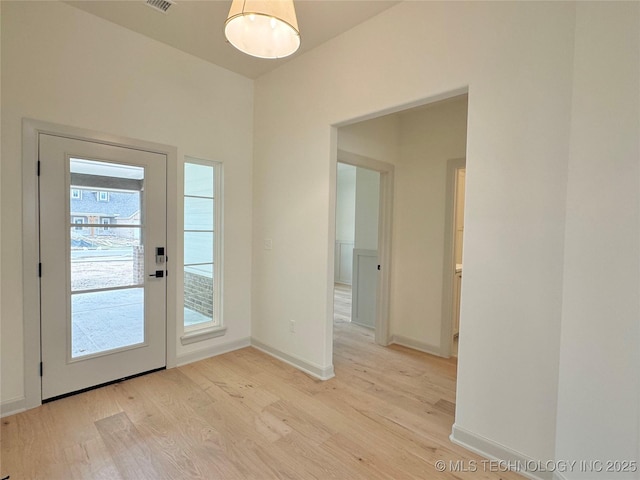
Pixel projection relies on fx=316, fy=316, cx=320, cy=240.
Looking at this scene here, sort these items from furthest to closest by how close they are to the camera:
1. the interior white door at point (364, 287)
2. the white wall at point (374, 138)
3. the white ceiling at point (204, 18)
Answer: the interior white door at point (364, 287)
the white wall at point (374, 138)
the white ceiling at point (204, 18)

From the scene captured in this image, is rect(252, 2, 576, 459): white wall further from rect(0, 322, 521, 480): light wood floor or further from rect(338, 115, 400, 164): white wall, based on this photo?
rect(338, 115, 400, 164): white wall

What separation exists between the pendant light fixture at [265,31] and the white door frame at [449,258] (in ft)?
7.61

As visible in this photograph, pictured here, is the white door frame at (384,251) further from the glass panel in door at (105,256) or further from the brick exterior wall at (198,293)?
the glass panel in door at (105,256)

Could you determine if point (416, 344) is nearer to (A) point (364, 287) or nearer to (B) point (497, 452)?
(A) point (364, 287)

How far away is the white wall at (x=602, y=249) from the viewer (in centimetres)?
137

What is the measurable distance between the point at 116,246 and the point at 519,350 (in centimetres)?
312

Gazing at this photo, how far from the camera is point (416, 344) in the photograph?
149 inches

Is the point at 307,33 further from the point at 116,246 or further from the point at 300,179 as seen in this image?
the point at 116,246

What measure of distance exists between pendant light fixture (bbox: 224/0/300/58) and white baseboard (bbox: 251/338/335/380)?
8.50ft

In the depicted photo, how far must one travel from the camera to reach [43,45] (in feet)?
7.72

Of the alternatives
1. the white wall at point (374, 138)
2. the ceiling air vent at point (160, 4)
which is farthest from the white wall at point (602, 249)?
the ceiling air vent at point (160, 4)

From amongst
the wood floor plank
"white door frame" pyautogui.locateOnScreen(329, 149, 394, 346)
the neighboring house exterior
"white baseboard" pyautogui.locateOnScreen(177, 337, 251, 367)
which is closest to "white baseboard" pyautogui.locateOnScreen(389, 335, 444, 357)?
"white door frame" pyautogui.locateOnScreen(329, 149, 394, 346)

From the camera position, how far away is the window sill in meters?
3.21

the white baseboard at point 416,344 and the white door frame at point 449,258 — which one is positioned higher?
the white door frame at point 449,258
